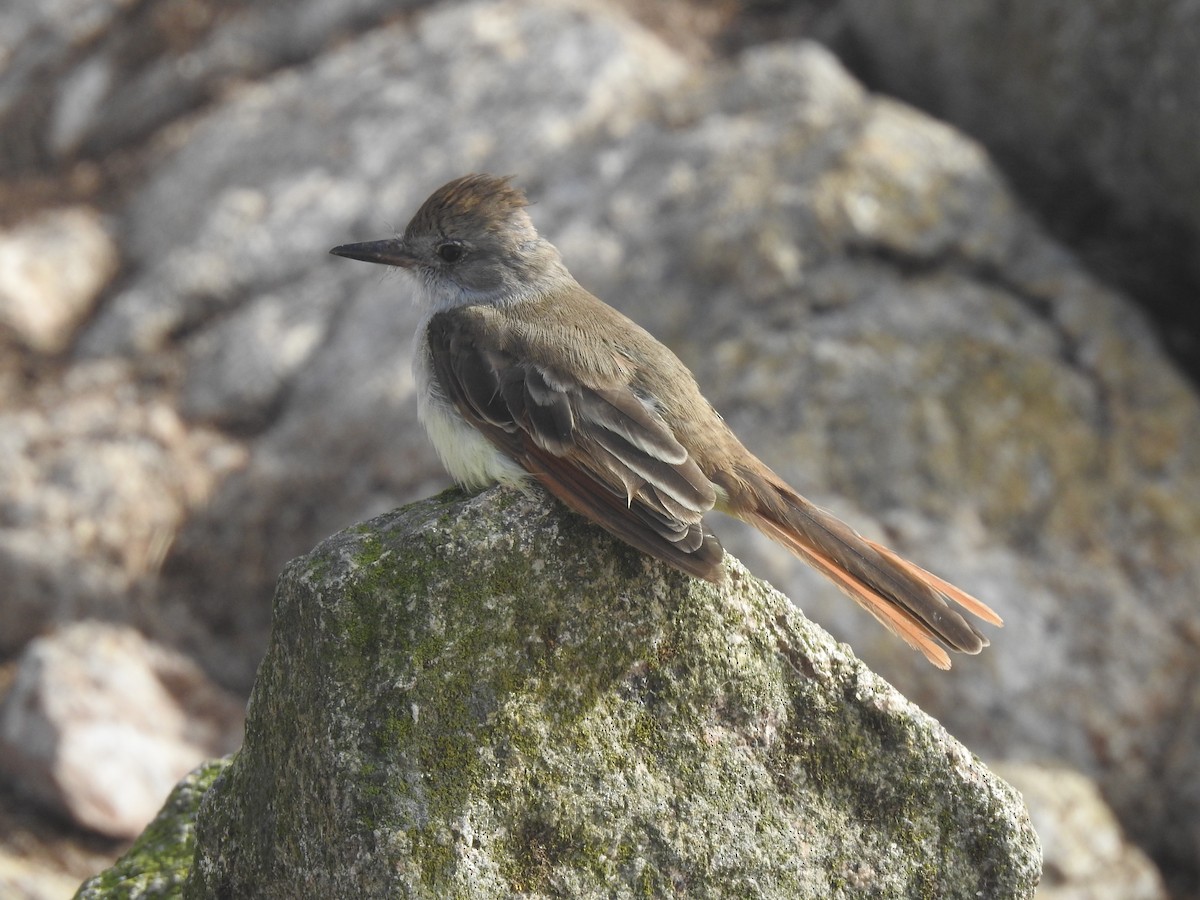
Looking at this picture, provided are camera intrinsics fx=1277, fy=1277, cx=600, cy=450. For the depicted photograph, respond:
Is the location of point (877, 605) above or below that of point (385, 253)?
above

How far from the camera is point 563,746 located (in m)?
3.45

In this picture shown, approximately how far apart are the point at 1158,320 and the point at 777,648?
6331 mm

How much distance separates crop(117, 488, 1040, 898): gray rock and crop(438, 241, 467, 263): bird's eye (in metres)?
2.17

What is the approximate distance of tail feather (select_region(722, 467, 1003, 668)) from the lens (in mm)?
4121

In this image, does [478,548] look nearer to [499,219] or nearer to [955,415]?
[499,219]

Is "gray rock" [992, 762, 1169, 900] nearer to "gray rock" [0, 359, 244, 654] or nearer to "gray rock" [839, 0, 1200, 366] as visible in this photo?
"gray rock" [839, 0, 1200, 366]

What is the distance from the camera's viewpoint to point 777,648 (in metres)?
3.75

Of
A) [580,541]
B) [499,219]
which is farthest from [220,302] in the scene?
[580,541]

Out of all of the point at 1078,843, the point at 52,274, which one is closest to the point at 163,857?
the point at 1078,843

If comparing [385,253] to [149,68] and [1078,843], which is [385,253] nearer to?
[1078,843]

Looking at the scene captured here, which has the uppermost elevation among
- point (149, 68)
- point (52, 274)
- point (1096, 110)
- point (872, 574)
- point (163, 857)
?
point (872, 574)

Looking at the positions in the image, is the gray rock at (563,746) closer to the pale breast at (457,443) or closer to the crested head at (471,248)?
the pale breast at (457,443)

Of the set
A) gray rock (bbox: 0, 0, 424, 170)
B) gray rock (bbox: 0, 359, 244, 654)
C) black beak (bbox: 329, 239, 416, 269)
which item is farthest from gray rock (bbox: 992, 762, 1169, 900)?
gray rock (bbox: 0, 0, 424, 170)

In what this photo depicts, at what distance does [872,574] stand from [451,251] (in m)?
2.53
